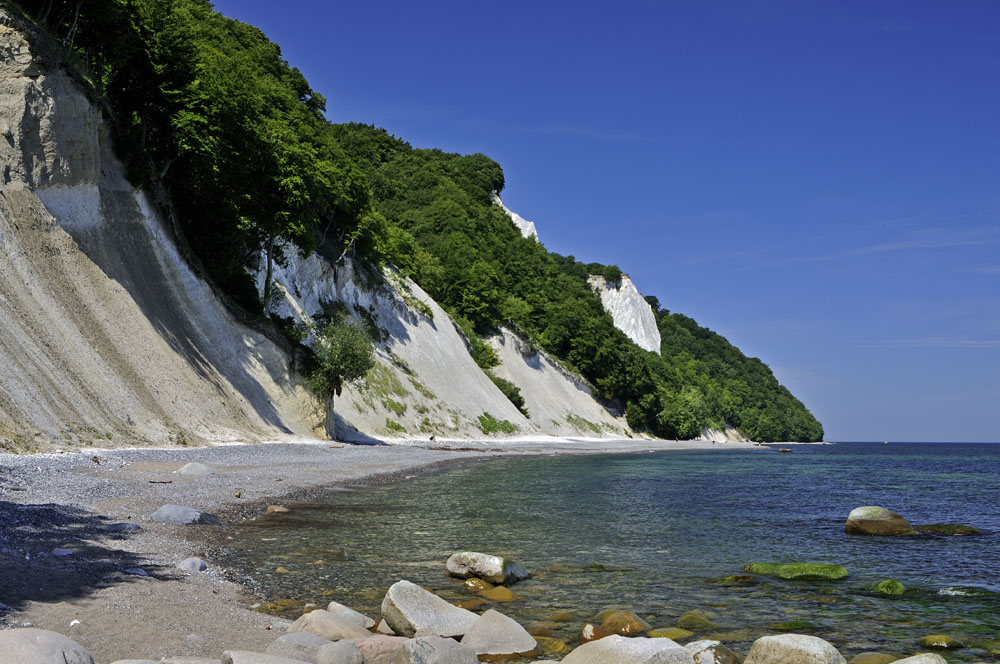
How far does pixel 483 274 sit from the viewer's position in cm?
8356

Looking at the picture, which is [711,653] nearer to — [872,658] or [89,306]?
[872,658]

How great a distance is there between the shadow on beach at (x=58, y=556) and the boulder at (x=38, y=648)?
76.2 inches

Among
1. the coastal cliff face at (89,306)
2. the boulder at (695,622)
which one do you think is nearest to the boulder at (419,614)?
the boulder at (695,622)

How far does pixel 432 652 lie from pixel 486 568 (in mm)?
4414

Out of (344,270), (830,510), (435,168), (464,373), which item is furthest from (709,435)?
(830,510)

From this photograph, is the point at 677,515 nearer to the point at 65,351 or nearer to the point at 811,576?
the point at 811,576

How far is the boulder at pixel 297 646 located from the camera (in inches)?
272

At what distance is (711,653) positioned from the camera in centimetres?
771

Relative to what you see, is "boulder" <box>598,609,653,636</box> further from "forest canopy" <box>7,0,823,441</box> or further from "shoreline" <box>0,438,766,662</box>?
"forest canopy" <box>7,0,823,441</box>

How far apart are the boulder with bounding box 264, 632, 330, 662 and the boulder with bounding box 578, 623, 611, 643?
3.29 metres

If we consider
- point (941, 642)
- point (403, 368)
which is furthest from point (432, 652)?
point (403, 368)

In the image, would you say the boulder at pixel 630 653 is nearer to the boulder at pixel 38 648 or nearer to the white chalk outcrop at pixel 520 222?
the boulder at pixel 38 648

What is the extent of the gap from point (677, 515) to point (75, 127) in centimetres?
2757

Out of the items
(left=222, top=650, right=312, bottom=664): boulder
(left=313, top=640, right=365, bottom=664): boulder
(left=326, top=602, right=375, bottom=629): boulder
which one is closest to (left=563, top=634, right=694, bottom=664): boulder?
(left=313, top=640, right=365, bottom=664): boulder
